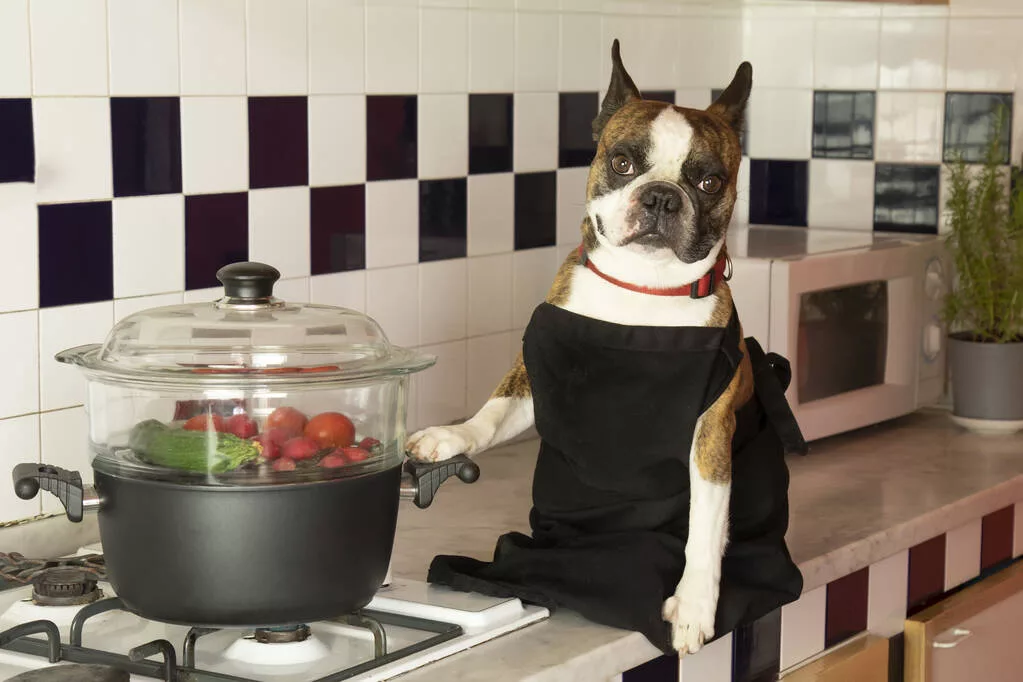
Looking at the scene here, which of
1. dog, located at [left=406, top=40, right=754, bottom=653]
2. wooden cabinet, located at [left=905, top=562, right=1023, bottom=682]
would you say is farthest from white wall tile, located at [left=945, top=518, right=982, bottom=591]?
dog, located at [left=406, top=40, right=754, bottom=653]

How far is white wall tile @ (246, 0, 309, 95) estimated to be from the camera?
5.54 ft

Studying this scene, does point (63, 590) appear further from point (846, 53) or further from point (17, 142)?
point (846, 53)

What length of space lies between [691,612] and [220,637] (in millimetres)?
416

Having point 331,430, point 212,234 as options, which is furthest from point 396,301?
point 331,430

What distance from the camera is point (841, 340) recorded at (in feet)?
6.88

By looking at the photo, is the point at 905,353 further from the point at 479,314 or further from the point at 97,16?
the point at 97,16

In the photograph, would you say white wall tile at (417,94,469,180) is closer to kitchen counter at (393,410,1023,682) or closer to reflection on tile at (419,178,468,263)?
reflection on tile at (419,178,468,263)

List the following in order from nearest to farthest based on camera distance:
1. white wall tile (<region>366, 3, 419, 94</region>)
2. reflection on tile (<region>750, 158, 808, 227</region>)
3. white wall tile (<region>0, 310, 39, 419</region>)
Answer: white wall tile (<region>0, 310, 39, 419</region>) < white wall tile (<region>366, 3, 419, 94</region>) < reflection on tile (<region>750, 158, 808, 227</region>)

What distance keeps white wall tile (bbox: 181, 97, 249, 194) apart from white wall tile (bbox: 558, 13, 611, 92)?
24.1 inches

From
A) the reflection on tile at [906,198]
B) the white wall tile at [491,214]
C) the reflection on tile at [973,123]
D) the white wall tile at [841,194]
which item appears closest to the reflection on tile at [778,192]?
the white wall tile at [841,194]

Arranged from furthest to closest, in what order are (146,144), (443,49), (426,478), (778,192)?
(778,192) → (443,49) → (146,144) → (426,478)

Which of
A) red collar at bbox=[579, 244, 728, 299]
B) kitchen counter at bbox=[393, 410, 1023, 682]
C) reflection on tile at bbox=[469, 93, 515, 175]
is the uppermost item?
reflection on tile at bbox=[469, 93, 515, 175]

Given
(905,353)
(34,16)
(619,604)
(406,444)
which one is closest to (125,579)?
(406,444)

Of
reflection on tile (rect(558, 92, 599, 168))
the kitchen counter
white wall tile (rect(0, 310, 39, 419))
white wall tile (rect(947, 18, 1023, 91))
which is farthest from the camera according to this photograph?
white wall tile (rect(947, 18, 1023, 91))
